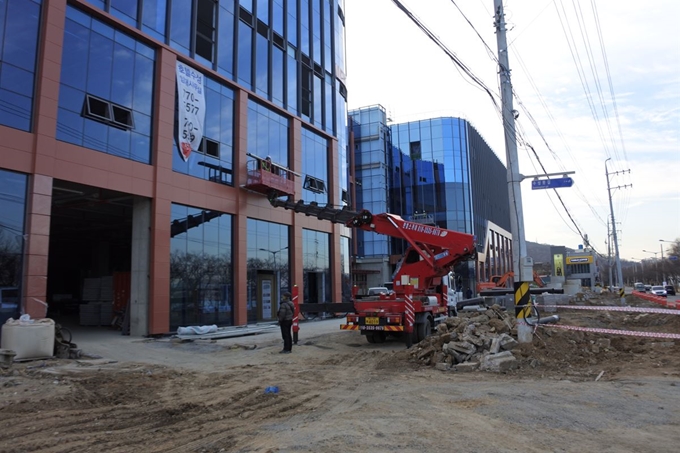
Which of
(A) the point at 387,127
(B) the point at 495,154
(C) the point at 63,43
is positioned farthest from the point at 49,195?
(B) the point at 495,154

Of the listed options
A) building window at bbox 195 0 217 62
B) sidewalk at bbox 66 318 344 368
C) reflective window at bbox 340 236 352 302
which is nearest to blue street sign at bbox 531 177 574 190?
sidewalk at bbox 66 318 344 368

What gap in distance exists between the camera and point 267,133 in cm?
2581

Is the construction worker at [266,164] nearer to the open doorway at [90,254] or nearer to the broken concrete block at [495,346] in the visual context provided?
the open doorway at [90,254]

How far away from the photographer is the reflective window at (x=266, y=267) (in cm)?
2416

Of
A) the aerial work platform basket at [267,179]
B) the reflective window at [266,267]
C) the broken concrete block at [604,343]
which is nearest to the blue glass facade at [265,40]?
the aerial work platform basket at [267,179]

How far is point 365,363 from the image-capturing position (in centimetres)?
1172

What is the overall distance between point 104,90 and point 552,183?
15.9 m

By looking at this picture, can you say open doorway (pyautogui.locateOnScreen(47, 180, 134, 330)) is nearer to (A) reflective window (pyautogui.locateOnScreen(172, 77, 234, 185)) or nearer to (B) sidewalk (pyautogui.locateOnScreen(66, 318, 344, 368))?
(B) sidewalk (pyautogui.locateOnScreen(66, 318, 344, 368))

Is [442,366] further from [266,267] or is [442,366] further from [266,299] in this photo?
[266,299]

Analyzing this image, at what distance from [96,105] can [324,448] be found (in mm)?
16110

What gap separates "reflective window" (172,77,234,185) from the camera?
2107 cm

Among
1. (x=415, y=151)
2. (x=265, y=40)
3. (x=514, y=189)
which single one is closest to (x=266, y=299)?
(x=265, y=40)

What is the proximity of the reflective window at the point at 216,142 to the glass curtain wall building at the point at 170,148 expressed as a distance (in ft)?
0.24

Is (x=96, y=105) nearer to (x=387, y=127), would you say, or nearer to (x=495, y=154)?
(x=387, y=127)
